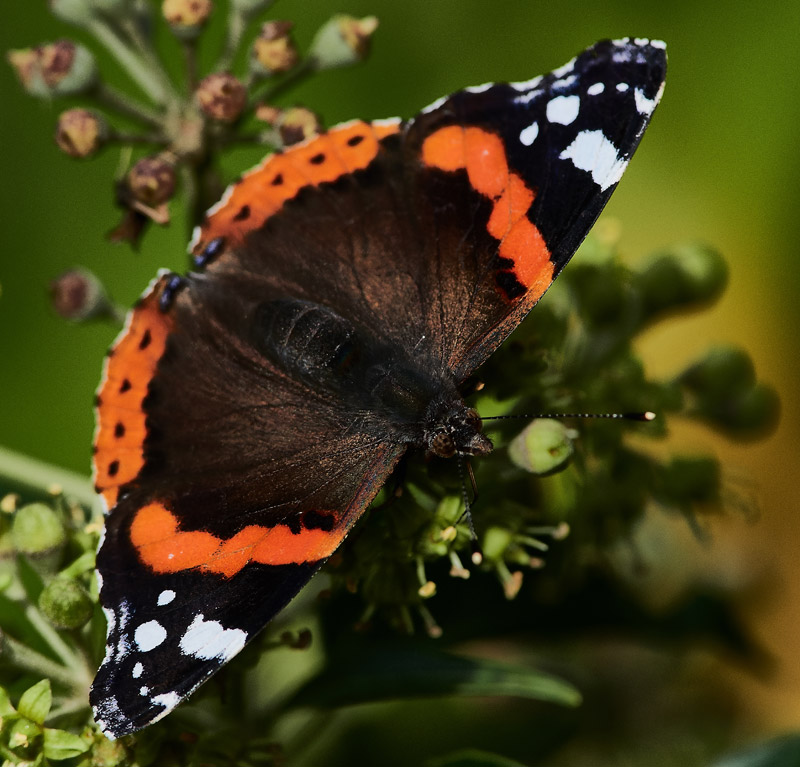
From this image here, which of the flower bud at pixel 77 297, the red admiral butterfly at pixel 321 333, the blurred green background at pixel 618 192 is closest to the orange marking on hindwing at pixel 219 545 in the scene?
the red admiral butterfly at pixel 321 333

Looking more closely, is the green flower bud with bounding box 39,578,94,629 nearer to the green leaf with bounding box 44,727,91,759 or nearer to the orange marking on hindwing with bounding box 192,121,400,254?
the green leaf with bounding box 44,727,91,759

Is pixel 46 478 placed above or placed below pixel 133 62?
below

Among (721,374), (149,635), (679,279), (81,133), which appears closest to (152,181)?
(81,133)

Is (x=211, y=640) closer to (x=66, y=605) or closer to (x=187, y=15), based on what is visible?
(x=66, y=605)

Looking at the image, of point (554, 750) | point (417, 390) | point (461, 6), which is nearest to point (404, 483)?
point (417, 390)

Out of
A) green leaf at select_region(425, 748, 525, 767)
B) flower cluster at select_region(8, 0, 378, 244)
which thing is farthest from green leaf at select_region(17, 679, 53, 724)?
flower cluster at select_region(8, 0, 378, 244)

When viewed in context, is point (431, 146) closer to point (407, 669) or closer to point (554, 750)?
point (407, 669)
